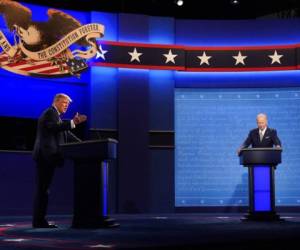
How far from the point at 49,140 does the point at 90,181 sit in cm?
67

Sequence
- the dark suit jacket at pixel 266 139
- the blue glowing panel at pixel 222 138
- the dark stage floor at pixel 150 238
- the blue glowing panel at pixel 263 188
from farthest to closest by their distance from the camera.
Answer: the blue glowing panel at pixel 222 138
the dark suit jacket at pixel 266 139
the blue glowing panel at pixel 263 188
the dark stage floor at pixel 150 238

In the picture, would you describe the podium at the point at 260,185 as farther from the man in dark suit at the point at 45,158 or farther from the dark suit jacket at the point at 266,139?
the man in dark suit at the point at 45,158

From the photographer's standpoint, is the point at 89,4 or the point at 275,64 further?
the point at 89,4

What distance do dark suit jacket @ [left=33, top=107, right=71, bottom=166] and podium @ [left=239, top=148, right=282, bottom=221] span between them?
2.67 m

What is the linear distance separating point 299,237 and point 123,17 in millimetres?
6654

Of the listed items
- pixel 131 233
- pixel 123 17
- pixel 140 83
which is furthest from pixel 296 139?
pixel 131 233

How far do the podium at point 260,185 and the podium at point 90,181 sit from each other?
2.16m

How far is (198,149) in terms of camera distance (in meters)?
10.9

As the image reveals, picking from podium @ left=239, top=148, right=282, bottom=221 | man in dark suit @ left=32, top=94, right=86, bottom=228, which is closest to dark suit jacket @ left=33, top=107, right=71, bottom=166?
man in dark suit @ left=32, top=94, right=86, bottom=228

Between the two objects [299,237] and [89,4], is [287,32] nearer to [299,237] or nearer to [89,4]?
[89,4]

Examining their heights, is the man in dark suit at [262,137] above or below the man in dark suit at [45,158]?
above

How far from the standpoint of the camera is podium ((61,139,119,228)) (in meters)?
6.58

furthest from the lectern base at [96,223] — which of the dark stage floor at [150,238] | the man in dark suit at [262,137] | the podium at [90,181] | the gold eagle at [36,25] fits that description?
the gold eagle at [36,25]

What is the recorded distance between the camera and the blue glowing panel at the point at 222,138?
424 inches
